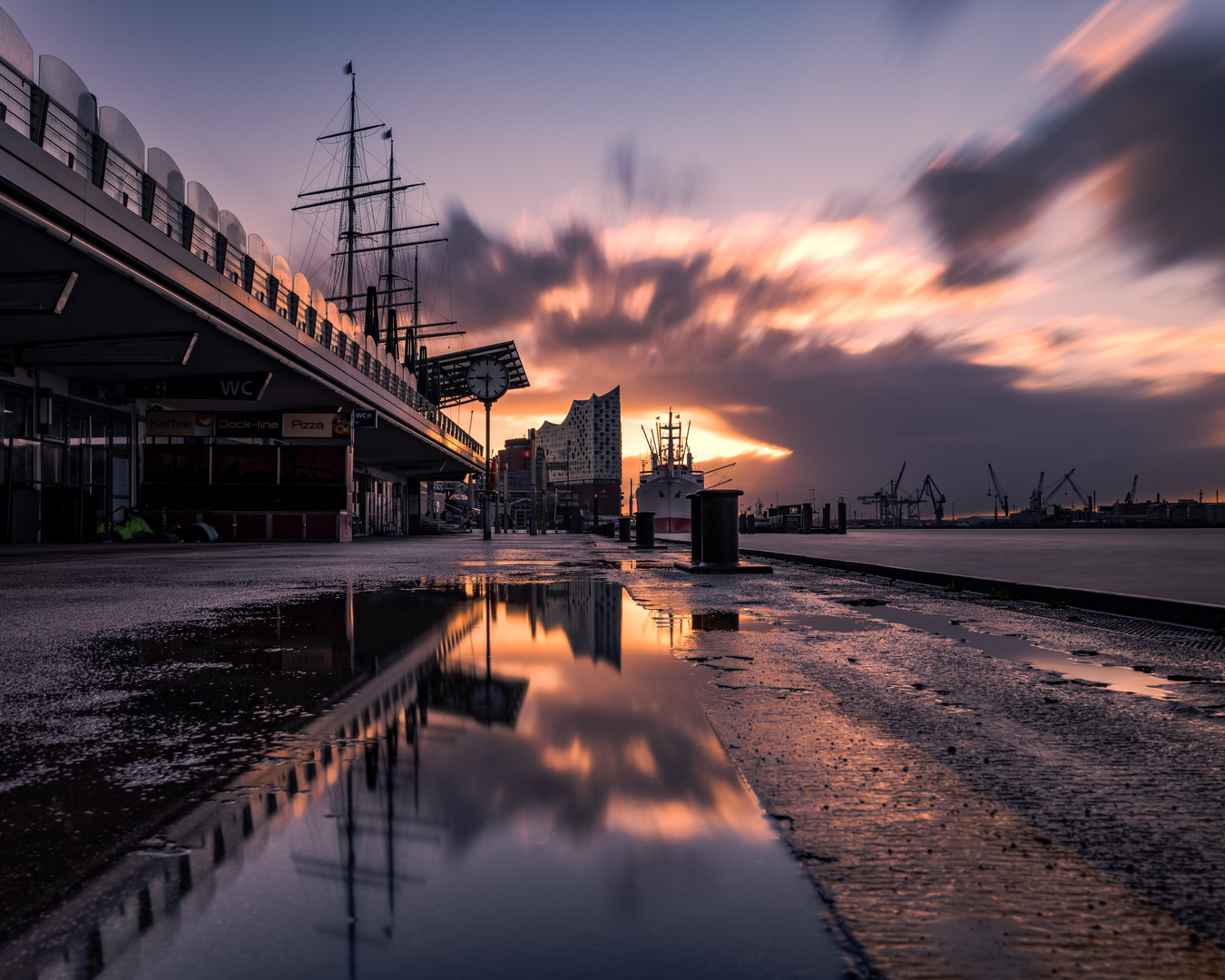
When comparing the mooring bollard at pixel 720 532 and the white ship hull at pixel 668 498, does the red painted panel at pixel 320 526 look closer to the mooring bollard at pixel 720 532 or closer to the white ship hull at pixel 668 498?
the mooring bollard at pixel 720 532

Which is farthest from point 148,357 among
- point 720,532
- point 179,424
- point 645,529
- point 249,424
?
point 720,532

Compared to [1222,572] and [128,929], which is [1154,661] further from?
[1222,572]

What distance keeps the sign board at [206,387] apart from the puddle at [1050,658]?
22.8 metres

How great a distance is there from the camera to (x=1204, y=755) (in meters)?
2.79

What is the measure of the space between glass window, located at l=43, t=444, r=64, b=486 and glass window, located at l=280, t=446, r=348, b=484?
334 inches

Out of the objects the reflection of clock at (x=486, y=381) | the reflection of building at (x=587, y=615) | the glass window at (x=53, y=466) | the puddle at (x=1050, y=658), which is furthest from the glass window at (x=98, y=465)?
the puddle at (x=1050, y=658)

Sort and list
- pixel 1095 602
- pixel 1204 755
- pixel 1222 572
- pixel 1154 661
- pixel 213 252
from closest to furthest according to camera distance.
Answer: pixel 1204 755 → pixel 1154 661 → pixel 1095 602 → pixel 1222 572 → pixel 213 252

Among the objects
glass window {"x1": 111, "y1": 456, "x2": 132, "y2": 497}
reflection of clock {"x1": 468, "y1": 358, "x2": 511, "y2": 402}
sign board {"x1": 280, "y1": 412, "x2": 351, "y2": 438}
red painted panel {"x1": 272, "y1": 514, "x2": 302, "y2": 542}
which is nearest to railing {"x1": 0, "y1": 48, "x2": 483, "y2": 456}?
sign board {"x1": 280, "y1": 412, "x2": 351, "y2": 438}

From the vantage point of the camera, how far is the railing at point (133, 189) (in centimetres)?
1245

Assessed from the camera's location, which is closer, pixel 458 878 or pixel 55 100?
pixel 458 878

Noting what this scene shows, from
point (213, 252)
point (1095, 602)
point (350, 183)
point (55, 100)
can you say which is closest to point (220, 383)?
point (213, 252)

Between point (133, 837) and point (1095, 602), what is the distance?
8.34 meters

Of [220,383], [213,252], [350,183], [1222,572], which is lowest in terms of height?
[1222,572]

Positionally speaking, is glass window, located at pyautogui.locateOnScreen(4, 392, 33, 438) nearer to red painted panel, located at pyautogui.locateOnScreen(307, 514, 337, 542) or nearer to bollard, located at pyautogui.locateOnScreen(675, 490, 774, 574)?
red painted panel, located at pyautogui.locateOnScreen(307, 514, 337, 542)
